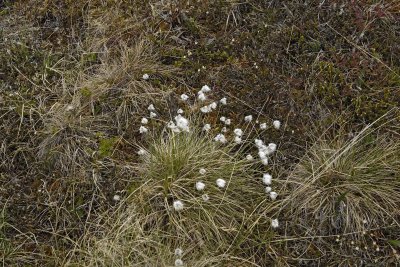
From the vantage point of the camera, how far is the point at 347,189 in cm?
399

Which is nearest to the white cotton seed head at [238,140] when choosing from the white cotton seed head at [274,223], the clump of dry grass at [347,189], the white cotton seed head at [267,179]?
the white cotton seed head at [267,179]

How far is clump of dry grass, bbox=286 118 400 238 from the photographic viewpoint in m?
3.89

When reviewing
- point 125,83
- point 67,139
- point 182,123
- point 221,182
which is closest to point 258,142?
point 221,182

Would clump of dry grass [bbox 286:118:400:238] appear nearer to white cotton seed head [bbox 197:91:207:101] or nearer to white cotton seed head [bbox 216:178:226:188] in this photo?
white cotton seed head [bbox 216:178:226:188]

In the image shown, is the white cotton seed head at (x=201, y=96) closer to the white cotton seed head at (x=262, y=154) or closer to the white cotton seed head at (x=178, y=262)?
the white cotton seed head at (x=262, y=154)

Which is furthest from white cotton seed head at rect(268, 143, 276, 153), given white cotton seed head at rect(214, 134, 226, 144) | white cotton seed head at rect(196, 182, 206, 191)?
white cotton seed head at rect(196, 182, 206, 191)

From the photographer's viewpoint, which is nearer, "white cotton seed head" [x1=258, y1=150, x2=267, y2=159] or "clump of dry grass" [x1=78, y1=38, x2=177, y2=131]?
"white cotton seed head" [x1=258, y1=150, x2=267, y2=159]

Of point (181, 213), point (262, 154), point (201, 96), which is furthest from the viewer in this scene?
point (201, 96)

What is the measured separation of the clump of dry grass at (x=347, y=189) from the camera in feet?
12.8

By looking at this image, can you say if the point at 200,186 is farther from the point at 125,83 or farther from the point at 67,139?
the point at 125,83

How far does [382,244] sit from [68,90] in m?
3.09

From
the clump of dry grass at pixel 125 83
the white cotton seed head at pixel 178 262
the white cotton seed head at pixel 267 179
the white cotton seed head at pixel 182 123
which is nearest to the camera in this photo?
the white cotton seed head at pixel 178 262

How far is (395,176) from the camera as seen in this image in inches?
157

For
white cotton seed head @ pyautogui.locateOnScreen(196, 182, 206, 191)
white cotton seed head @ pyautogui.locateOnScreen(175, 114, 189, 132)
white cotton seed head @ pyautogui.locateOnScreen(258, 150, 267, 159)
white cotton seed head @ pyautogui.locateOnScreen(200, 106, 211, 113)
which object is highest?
white cotton seed head @ pyautogui.locateOnScreen(175, 114, 189, 132)
